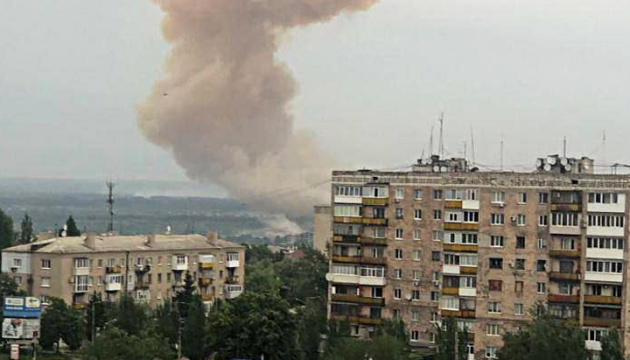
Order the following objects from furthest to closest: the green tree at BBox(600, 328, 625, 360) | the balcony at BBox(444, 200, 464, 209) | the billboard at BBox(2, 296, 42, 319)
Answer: the billboard at BBox(2, 296, 42, 319)
the balcony at BBox(444, 200, 464, 209)
the green tree at BBox(600, 328, 625, 360)

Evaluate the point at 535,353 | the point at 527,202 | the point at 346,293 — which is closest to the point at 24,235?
the point at 346,293

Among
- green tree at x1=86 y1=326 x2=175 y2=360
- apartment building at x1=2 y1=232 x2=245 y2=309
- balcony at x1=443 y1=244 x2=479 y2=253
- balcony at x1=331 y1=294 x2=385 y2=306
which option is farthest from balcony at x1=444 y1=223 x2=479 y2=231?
apartment building at x1=2 y1=232 x2=245 y2=309

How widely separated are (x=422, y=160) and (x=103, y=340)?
25551mm

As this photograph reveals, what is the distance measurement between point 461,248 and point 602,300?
330 inches

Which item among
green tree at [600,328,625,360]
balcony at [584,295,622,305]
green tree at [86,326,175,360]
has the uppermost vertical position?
balcony at [584,295,622,305]

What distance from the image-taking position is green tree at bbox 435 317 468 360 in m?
66.9

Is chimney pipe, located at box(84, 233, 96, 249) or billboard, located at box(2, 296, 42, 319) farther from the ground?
chimney pipe, located at box(84, 233, 96, 249)

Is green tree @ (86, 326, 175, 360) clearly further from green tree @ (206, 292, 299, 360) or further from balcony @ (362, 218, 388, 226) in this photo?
balcony @ (362, 218, 388, 226)

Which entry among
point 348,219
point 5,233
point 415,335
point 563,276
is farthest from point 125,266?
point 563,276

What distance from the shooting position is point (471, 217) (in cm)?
7469

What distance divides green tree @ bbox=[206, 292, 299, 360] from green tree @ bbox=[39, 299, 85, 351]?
11503 millimetres

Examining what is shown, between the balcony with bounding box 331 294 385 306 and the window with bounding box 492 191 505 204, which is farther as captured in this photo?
the balcony with bounding box 331 294 385 306

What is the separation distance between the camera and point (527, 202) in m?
72.9

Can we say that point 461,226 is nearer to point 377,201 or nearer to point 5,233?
point 377,201
